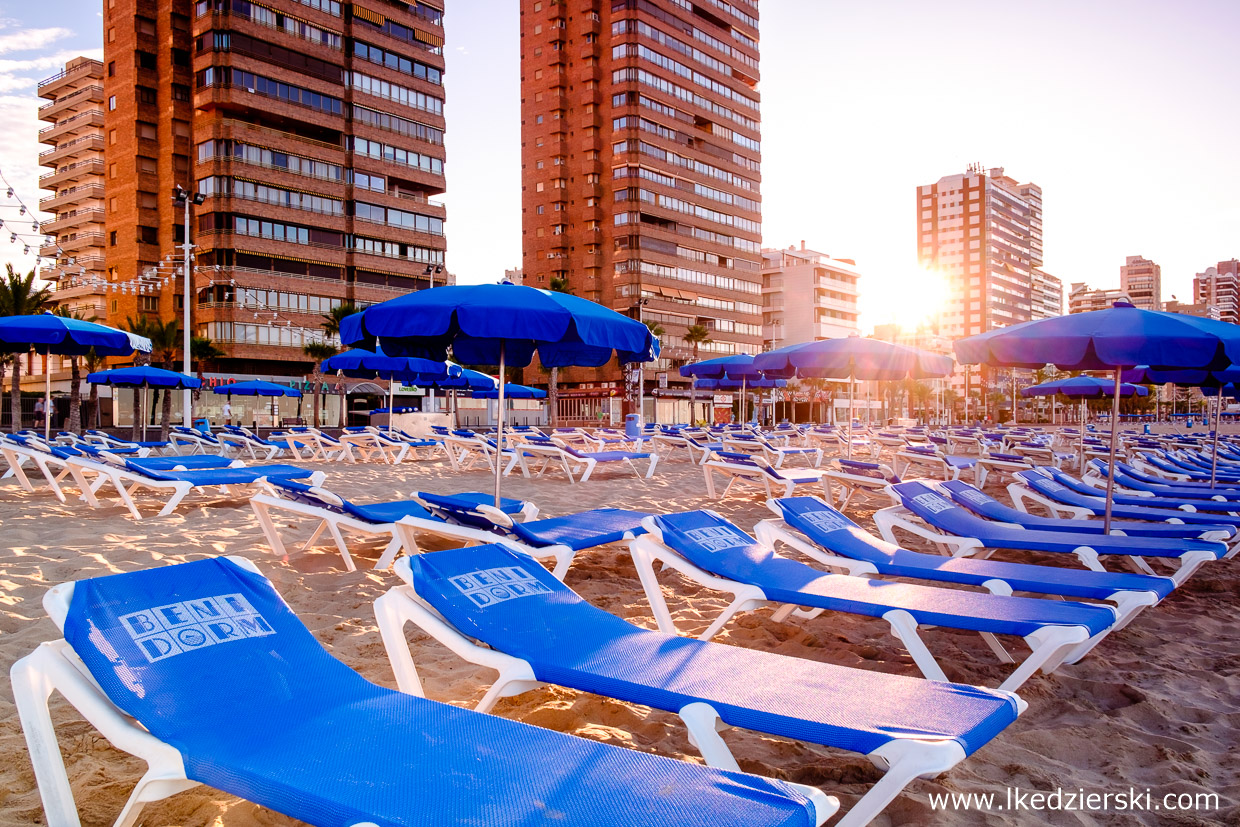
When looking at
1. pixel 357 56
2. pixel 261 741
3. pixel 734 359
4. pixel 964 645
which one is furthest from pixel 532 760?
pixel 357 56

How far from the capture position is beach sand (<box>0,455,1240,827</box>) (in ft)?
7.86

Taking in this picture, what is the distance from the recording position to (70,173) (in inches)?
2071

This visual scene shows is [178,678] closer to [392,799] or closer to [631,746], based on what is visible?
[392,799]

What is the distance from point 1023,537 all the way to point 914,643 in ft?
8.19

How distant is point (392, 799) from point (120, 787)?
4.45 ft

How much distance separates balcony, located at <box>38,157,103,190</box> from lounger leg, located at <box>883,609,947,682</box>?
63027 millimetres

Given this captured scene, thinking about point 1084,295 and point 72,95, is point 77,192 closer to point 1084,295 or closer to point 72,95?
point 72,95

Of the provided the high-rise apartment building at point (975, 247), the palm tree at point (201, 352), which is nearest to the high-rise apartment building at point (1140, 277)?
the high-rise apartment building at point (975, 247)

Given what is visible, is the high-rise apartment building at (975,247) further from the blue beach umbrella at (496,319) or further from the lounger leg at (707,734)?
the lounger leg at (707,734)

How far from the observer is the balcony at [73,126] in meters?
50.9

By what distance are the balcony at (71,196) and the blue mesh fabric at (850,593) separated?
201ft

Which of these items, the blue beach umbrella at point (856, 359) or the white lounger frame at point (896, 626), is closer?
the white lounger frame at point (896, 626)

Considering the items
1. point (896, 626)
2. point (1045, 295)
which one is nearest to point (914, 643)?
point (896, 626)

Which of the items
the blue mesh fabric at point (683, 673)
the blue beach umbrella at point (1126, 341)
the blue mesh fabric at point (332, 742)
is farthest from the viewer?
the blue beach umbrella at point (1126, 341)
